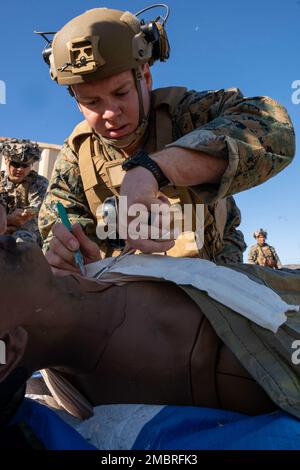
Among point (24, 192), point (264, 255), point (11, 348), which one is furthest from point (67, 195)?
point (264, 255)

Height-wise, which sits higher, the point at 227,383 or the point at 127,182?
the point at 127,182

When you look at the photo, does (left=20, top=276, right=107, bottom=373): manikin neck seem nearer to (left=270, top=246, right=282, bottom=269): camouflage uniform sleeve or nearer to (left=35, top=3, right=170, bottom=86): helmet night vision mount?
(left=35, top=3, right=170, bottom=86): helmet night vision mount

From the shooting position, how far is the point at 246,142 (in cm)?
174

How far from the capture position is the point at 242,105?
1957mm

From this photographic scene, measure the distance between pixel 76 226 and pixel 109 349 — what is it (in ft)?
1.57

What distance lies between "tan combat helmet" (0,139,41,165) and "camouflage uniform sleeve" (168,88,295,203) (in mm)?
4924

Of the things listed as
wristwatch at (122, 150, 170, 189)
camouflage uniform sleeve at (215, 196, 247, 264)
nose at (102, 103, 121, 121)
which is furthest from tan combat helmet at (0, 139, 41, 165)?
wristwatch at (122, 150, 170, 189)

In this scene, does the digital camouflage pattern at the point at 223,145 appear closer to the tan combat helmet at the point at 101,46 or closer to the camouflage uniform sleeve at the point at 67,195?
the camouflage uniform sleeve at the point at 67,195

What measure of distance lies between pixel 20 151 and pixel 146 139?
4414 mm

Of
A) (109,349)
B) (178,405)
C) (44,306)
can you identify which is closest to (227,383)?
(178,405)

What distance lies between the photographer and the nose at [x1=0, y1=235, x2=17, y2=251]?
45.9 inches

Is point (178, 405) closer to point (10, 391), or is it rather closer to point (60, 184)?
point (10, 391)

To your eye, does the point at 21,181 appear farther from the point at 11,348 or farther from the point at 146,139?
the point at 11,348

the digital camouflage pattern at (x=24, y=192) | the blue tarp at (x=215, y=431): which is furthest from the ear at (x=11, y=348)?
the digital camouflage pattern at (x=24, y=192)
